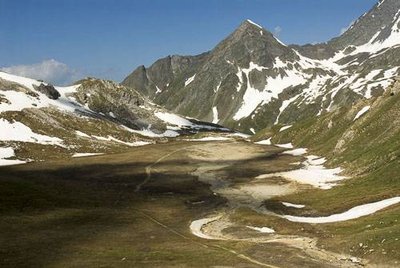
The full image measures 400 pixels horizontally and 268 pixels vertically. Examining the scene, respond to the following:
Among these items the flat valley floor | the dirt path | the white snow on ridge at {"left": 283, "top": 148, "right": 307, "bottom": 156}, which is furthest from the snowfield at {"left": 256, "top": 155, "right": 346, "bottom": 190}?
the white snow on ridge at {"left": 283, "top": 148, "right": 307, "bottom": 156}

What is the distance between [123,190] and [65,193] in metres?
12.3

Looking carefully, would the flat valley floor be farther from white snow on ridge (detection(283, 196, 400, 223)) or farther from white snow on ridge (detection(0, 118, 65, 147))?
white snow on ridge (detection(0, 118, 65, 147))

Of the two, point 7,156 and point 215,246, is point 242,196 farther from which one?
point 7,156

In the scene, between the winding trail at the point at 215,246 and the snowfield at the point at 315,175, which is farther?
the snowfield at the point at 315,175

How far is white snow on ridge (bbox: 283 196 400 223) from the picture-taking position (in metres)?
63.0

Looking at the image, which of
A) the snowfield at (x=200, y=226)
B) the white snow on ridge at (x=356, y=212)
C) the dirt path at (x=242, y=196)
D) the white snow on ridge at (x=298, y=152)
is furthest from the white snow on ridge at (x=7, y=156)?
the white snow on ridge at (x=356, y=212)

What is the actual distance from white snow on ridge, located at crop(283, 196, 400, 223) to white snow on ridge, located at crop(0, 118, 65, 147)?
120322 mm

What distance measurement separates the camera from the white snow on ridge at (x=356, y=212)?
63.0 meters

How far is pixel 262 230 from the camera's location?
6372cm

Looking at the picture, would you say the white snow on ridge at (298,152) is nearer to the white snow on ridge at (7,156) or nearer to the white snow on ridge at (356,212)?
the white snow on ridge at (7,156)

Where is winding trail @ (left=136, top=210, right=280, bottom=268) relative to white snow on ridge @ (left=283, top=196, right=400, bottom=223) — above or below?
below

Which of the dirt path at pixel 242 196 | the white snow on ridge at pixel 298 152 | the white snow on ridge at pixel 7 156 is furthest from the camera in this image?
the white snow on ridge at pixel 298 152

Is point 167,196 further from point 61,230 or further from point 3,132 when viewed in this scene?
point 3,132

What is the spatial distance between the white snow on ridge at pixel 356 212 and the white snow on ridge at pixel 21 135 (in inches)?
4737
